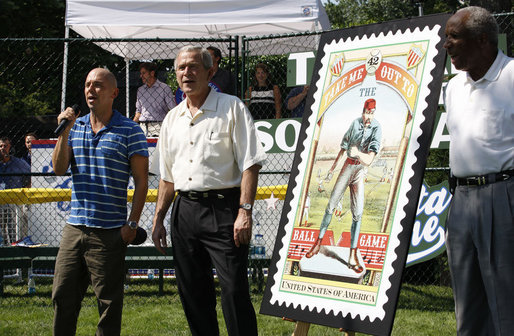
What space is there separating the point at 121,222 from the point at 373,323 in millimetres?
1621

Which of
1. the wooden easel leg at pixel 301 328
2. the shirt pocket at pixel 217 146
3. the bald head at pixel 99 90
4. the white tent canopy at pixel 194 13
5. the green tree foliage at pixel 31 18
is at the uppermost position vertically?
the green tree foliage at pixel 31 18

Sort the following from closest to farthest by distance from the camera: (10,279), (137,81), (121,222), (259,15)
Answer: (121,222) < (10,279) < (259,15) < (137,81)

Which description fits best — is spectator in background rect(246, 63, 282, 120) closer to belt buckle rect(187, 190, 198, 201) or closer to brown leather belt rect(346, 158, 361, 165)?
brown leather belt rect(346, 158, 361, 165)

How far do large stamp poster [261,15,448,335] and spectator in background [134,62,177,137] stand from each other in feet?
13.3

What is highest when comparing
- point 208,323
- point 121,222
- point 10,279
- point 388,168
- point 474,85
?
point 474,85

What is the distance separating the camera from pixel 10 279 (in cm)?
859

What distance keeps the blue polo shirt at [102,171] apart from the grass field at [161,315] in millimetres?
1737

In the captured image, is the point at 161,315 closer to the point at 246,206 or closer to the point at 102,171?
the point at 102,171

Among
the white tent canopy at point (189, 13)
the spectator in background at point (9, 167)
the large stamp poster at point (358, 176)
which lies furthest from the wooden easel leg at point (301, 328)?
the white tent canopy at point (189, 13)

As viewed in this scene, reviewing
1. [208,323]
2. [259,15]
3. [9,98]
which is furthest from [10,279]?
[9,98]

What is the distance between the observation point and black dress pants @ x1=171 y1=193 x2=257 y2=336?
3.63m

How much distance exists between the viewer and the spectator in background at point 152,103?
794 cm

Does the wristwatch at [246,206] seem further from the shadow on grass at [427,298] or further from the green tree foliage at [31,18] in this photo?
the green tree foliage at [31,18]

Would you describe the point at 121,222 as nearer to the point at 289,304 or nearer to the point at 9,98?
the point at 289,304
